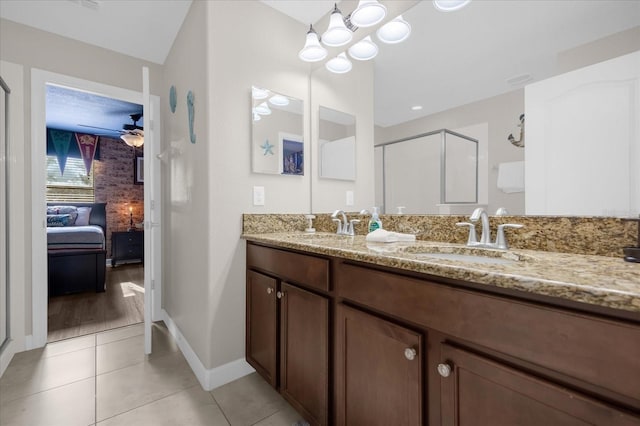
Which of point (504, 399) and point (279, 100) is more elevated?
point (279, 100)

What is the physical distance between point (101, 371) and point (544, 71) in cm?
290

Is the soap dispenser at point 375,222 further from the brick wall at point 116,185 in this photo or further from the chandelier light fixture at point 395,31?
the brick wall at point 116,185

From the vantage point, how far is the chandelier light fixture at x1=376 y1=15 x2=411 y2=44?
1.60 meters

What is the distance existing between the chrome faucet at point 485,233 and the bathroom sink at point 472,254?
0.15 ft

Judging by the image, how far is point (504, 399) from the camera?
655 millimetres

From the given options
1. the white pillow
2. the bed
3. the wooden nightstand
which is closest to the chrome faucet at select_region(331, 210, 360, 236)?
the bed

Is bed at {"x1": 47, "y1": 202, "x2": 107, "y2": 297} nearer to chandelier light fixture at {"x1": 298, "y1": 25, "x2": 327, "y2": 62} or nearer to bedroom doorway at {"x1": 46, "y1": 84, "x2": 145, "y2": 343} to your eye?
bedroom doorway at {"x1": 46, "y1": 84, "x2": 145, "y2": 343}

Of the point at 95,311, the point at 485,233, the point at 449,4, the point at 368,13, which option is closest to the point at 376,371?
the point at 485,233

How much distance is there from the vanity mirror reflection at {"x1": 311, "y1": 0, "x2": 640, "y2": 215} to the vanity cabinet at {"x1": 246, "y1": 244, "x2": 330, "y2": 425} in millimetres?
695

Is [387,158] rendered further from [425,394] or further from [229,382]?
[229,382]

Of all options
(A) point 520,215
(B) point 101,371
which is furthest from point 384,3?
(B) point 101,371

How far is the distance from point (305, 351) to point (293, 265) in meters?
0.38

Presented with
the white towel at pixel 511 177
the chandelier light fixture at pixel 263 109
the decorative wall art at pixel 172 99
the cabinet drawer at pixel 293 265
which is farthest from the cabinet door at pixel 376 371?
the decorative wall art at pixel 172 99

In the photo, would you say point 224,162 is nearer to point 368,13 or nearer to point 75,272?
point 368,13
